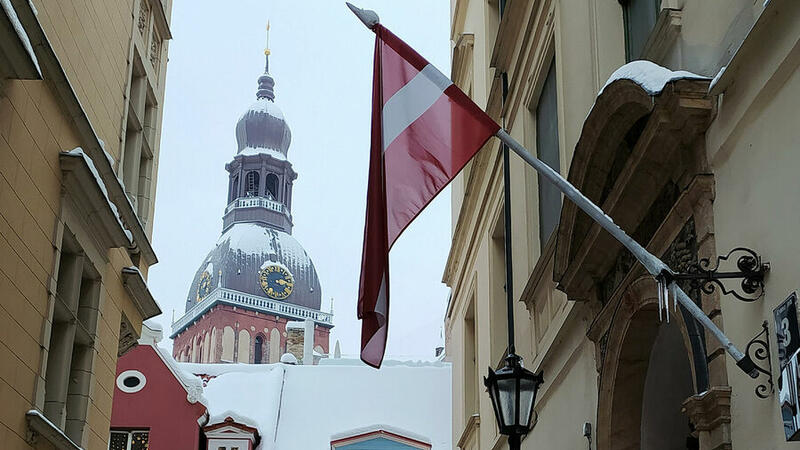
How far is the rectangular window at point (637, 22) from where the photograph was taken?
8855 millimetres

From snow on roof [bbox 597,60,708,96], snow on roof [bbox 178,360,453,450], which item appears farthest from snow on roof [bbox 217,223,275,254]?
snow on roof [bbox 597,60,708,96]

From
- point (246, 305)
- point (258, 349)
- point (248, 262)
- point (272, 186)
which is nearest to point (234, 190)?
point (272, 186)

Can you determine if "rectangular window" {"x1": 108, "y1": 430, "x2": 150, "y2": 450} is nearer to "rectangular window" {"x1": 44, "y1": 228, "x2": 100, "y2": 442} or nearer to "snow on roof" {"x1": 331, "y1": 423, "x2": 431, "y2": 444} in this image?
"snow on roof" {"x1": 331, "y1": 423, "x2": 431, "y2": 444}

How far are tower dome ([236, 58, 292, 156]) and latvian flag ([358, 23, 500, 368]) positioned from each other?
9520 cm

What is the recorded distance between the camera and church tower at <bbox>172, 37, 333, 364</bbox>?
10294cm

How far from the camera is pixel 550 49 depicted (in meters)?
12.4

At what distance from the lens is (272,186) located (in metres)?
106

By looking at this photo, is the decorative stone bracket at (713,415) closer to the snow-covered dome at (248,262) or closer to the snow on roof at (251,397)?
the snow on roof at (251,397)

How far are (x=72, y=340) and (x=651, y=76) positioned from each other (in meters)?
8.68

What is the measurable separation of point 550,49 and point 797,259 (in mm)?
7294

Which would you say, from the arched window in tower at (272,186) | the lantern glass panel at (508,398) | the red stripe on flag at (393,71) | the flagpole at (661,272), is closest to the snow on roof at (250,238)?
the arched window in tower at (272,186)

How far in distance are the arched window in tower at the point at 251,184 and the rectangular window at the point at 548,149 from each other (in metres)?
92.7

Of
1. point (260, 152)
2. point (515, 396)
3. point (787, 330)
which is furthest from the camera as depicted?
point (260, 152)

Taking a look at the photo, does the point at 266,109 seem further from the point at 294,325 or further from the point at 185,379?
the point at 185,379
